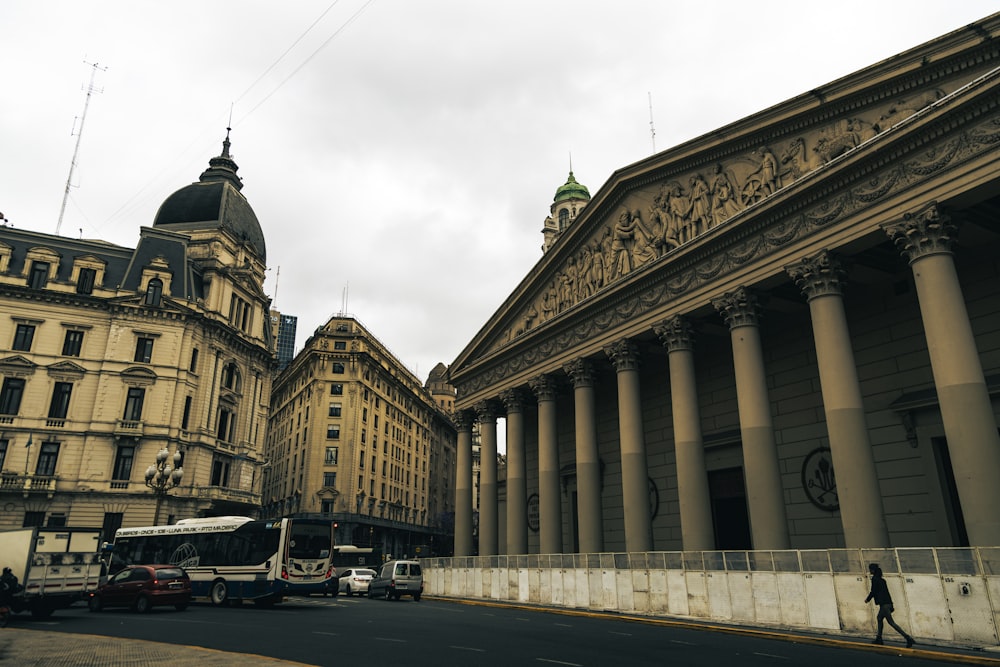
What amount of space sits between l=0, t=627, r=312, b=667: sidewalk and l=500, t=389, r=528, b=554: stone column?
19.8m

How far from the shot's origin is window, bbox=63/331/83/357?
46.1 m

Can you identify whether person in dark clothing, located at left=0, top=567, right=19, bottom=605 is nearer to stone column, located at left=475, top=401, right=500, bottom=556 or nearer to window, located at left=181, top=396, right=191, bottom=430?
stone column, located at left=475, top=401, right=500, bottom=556

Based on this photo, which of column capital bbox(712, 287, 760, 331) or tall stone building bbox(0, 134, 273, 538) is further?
tall stone building bbox(0, 134, 273, 538)

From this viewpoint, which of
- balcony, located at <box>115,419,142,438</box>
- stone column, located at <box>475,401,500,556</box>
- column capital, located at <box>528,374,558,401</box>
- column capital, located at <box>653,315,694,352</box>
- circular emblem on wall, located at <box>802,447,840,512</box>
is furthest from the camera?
balcony, located at <box>115,419,142,438</box>

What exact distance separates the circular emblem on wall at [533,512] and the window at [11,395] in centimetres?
3610

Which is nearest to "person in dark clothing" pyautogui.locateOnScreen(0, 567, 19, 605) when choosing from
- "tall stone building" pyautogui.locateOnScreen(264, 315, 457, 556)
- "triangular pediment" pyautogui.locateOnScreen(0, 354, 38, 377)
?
"triangular pediment" pyautogui.locateOnScreen(0, 354, 38, 377)

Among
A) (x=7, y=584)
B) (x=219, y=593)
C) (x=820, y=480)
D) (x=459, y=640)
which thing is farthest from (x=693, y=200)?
(x=7, y=584)

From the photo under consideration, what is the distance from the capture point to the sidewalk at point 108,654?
10327 mm

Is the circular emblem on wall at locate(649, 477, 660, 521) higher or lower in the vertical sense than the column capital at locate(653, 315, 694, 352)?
lower

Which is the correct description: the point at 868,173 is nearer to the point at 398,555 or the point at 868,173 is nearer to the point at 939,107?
the point at 939,107

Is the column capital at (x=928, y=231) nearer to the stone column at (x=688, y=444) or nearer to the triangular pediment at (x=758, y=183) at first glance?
the triangular pediment at (x=758, y=183)

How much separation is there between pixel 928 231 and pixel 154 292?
5018 centimetres

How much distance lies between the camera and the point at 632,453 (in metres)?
25.0

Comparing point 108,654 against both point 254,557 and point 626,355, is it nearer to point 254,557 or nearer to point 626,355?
point 254,557
